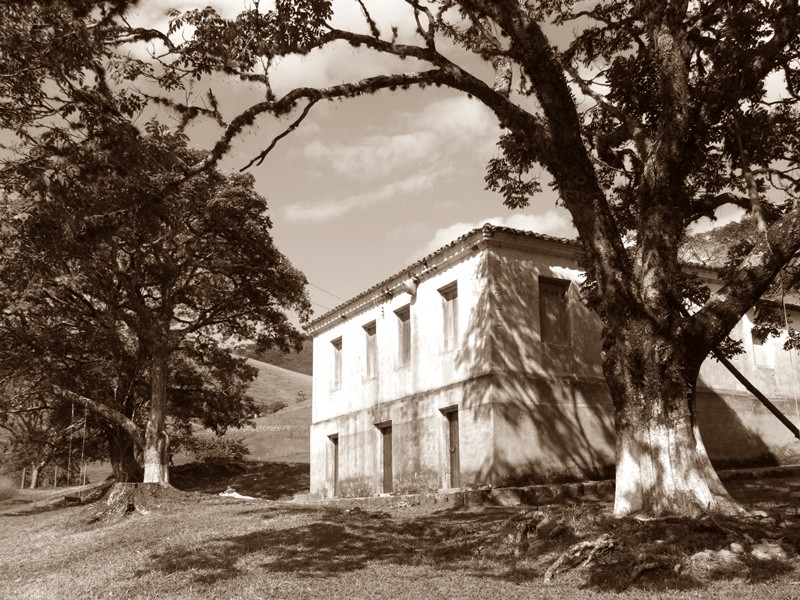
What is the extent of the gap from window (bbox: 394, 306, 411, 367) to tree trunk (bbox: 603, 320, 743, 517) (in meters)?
11.5

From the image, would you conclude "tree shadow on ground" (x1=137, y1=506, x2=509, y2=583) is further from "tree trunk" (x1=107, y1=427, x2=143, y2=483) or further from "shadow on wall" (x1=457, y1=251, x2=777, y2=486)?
"tree trunk" (x1=107, y1=427, x2=143, y2=483)

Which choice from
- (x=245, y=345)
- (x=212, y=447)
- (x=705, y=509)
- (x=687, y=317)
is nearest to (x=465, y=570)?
(x=705, y=509)

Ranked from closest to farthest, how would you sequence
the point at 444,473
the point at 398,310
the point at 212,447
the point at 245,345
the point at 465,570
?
the point at 465,570 → the point at 444,473 → the point at 398,310 → the point at 245,345 → the point at 212,447

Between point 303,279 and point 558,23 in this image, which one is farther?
point 303,279

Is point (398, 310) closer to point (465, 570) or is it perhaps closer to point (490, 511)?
point (490, 511)

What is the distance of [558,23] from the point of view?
13375mm

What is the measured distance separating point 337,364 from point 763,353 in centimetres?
1282

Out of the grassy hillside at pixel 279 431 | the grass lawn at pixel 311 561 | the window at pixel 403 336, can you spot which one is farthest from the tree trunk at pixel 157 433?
the grassy hillside at pixel 279 431

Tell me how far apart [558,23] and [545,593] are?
32.3 feet

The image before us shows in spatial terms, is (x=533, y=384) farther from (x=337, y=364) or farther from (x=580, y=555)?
(x=580, y=555)

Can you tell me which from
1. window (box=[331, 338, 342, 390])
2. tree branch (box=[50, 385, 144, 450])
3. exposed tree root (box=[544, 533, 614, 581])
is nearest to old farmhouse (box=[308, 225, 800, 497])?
window (box=[331, 338, 342, 390])

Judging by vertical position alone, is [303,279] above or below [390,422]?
above

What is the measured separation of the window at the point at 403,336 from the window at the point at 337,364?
402 cm

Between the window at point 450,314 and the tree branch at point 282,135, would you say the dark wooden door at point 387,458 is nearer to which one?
the window at point 450,314
